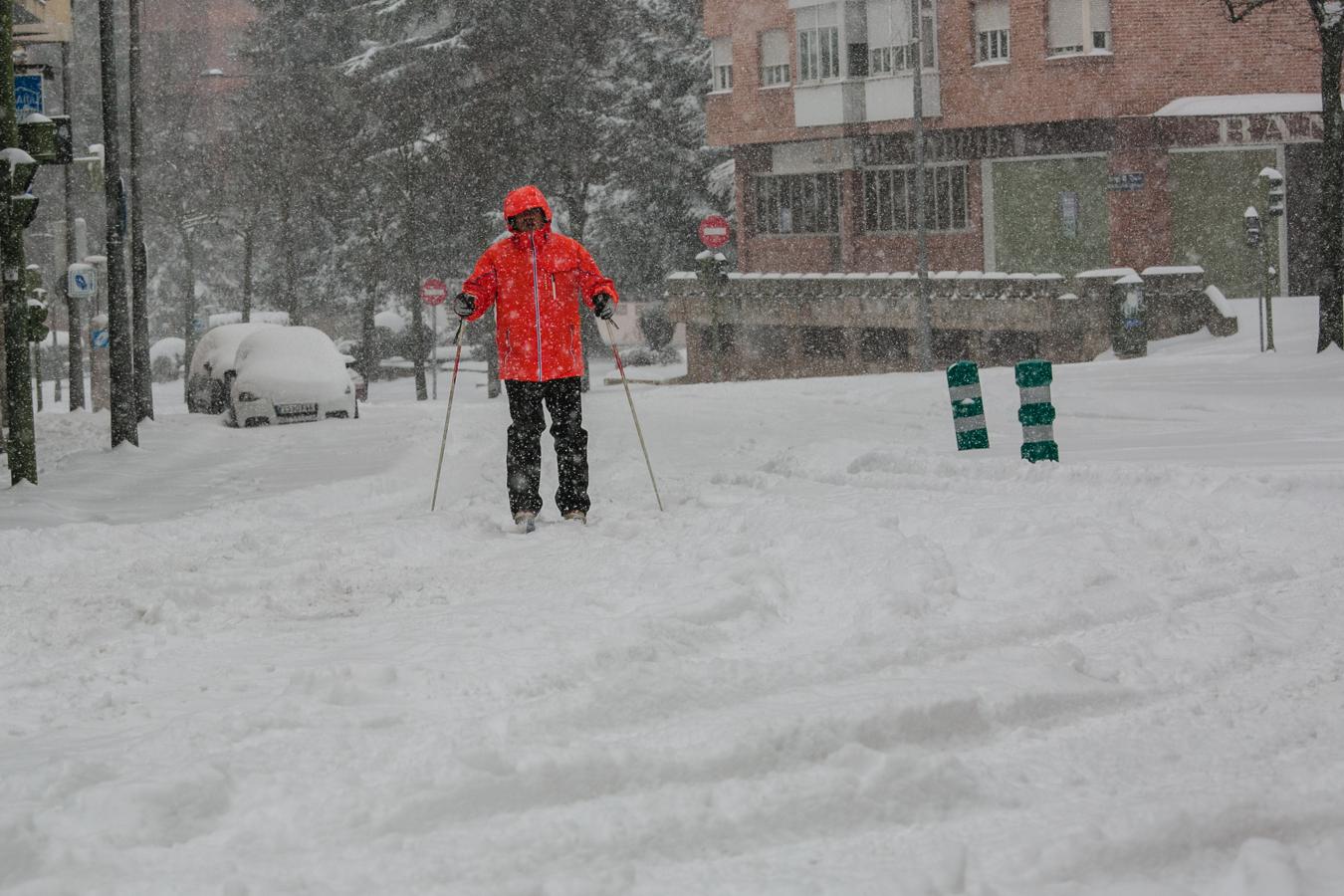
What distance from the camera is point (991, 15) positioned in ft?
129

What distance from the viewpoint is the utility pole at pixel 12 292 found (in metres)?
13.2

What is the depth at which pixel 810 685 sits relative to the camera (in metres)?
5.30

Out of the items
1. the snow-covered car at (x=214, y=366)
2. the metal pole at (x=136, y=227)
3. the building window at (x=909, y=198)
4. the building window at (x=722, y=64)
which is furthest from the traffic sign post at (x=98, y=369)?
the building window at (x=722, y=64)

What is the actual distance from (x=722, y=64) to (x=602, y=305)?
38.8m

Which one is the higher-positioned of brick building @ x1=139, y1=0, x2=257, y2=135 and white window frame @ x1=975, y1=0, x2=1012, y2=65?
brick building @ x1=139, y1=0, x2=257, y2=135

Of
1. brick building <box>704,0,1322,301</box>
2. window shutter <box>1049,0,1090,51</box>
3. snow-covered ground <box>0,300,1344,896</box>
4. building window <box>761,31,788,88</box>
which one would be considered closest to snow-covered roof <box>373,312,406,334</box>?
brick building <box>704,0,1322,301</box>

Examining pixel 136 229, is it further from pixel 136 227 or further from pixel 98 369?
pixel 98 369

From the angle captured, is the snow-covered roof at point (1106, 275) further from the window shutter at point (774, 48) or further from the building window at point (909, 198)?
the window shutter at point (774, 48)

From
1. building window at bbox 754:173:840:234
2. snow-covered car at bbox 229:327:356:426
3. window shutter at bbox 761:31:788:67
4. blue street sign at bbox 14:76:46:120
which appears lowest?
snow-covered car at bbox 229:327:356:426

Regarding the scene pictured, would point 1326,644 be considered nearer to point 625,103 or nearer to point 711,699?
point 711,699

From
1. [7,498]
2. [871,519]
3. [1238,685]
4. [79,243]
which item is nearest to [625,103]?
[79,243]

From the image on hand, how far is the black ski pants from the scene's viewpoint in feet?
31.1

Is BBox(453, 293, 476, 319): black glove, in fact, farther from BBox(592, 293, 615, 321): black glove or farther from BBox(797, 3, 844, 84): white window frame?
BBox(797, 3, 844, 84): white window frame

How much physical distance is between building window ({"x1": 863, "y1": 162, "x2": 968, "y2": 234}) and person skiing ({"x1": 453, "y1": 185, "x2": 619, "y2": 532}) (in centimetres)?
3246
